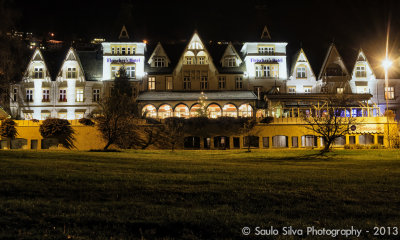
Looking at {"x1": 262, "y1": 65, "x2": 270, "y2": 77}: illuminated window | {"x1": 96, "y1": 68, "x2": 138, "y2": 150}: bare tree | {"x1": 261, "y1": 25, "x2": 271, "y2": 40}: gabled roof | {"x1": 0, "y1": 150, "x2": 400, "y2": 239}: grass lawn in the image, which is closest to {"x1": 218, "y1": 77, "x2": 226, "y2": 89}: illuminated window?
{"x1": 262, "y1": 65, "x2": 270, "y2": 77}: illuminated window

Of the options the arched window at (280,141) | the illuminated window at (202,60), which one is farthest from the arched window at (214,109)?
the arched window at (280,141)

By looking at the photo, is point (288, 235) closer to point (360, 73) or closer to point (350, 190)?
point (350, 190)

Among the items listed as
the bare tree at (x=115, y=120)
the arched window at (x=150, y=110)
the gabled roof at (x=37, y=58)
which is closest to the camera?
the bare tree at (x=115, y=120)

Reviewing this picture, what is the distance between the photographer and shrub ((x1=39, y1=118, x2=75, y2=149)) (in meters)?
42.2

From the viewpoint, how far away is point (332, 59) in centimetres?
5594

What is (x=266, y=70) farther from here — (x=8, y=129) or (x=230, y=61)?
(x=8, y=129)

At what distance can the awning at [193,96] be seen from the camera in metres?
51.2

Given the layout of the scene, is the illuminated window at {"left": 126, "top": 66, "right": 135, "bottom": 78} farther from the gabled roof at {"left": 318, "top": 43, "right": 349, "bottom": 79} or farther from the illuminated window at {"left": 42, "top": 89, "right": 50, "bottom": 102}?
the gabled roof at {"left": 318, "top": 43, "right": 349, "bottom": 79}

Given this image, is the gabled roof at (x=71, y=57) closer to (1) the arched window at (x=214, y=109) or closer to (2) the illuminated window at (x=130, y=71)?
(2) the illuminated window at (x=130, y=71)

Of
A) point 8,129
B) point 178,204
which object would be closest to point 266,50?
point 8,129

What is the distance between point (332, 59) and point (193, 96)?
72.0 feet

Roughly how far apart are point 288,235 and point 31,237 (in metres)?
4.98

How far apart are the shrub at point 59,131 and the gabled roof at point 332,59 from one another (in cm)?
3630

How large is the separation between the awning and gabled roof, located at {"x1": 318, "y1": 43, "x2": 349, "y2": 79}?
40.3ft
